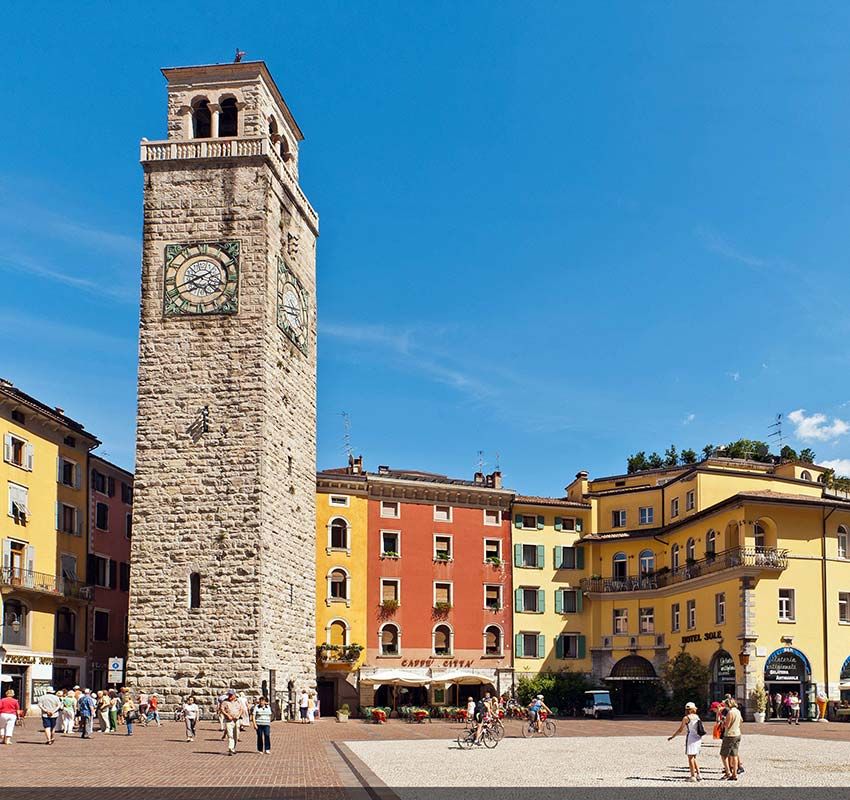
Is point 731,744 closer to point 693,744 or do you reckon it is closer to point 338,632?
point 693,744

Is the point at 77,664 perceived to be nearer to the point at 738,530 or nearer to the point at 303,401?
the point at 303,401

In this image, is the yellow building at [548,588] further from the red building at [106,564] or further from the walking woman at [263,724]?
the walking woman at [263,724]

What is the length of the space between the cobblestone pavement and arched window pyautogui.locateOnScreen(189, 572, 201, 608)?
4.54 metres

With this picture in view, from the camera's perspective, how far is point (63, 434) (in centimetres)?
5369

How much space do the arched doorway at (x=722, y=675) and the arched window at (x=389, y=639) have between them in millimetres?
16275

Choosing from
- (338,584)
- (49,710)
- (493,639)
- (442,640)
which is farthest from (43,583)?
(493,639)

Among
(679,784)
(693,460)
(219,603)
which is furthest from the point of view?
(693,460)

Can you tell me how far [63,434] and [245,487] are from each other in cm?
1261

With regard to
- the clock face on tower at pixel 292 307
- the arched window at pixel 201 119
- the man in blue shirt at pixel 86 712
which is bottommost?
the man in blue shirt at pixel 86 712

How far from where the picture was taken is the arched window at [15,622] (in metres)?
47.1

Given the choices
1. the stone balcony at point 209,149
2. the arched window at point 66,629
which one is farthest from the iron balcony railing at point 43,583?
the stone balcony at point 209,149

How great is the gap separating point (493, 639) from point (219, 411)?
80.6ft

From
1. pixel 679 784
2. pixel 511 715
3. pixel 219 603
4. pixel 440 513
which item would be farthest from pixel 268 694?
pixel 679 784

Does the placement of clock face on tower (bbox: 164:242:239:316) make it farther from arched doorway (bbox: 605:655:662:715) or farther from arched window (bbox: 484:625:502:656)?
arched doorway (bbox: 605:655:662:715)
